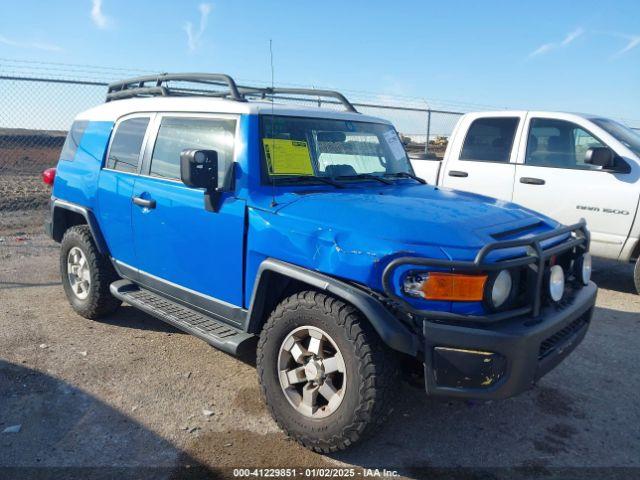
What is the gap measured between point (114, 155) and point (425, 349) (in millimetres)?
3160

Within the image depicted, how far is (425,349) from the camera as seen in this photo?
8.28 ft

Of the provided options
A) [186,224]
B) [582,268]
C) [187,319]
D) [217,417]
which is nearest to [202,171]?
[186,224]

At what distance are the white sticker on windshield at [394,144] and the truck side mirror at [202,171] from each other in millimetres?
1618

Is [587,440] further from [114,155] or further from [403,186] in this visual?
[114,155]

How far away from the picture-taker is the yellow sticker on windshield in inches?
131

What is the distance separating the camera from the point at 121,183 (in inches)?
164

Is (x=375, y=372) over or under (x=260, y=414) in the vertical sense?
over

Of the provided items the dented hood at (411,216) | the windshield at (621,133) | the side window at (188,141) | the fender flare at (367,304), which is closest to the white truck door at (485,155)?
the windshield at (621,133)

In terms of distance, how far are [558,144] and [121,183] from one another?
4.93 metres

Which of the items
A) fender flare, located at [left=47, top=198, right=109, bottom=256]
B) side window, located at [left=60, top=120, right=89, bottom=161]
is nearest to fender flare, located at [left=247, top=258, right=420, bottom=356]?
fender flare, located at [left=47, top=198, right=109, bottom=256]

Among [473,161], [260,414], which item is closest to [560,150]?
[473,161]

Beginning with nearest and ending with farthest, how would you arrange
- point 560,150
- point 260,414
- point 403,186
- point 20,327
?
point 260,414
point 403,186
point 20,327
point 560,150

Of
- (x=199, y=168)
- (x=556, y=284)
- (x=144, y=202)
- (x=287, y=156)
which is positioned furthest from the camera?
(x=144, y=202)

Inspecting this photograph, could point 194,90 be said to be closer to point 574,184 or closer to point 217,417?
point 217,417
